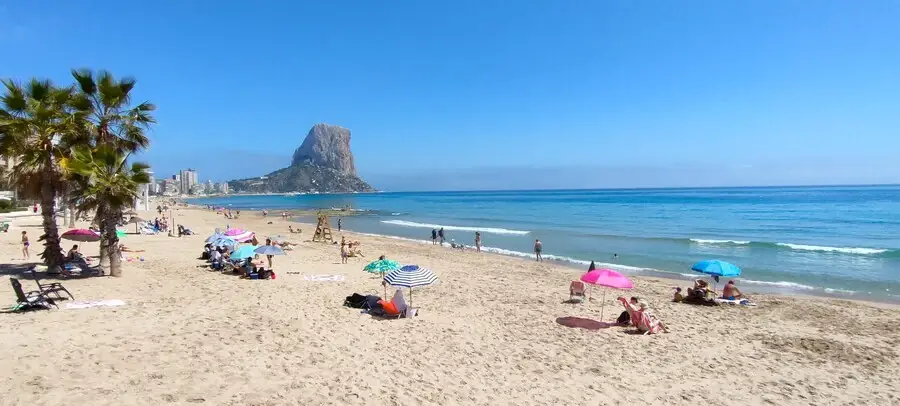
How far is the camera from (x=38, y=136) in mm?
12125

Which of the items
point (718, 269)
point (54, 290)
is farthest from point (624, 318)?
point (54, 290)

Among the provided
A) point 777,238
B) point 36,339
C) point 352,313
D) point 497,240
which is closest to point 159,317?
point 36,339

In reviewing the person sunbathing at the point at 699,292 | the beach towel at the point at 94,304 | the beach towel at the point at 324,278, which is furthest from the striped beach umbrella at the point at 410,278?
the person sunbathing at the point at 699,292

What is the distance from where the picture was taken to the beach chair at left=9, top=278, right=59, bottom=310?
942 cm

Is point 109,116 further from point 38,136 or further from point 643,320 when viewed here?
point 643,320

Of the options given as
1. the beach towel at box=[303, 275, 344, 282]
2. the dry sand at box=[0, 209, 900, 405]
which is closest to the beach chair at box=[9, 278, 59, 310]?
the dry sand at box=[0, 209, 900, 405]

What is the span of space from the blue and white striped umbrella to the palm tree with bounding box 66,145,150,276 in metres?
7.31

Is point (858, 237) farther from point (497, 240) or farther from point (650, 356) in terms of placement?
point (650, 356)

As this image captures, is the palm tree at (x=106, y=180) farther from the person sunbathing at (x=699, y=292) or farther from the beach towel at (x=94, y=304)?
the person sunbathing at (x=699, y=292)

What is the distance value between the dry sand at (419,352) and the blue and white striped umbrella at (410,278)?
807 millimetres

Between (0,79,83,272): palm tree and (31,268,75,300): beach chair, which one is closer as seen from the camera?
(31,268,75,300): beach chair

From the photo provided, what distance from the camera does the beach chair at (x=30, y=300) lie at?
942 cm

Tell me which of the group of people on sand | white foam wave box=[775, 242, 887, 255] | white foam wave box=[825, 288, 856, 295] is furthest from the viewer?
white foam wave box=[775, 242, 887, 255]

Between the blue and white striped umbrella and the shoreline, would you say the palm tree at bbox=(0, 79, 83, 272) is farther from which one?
the shoreline
